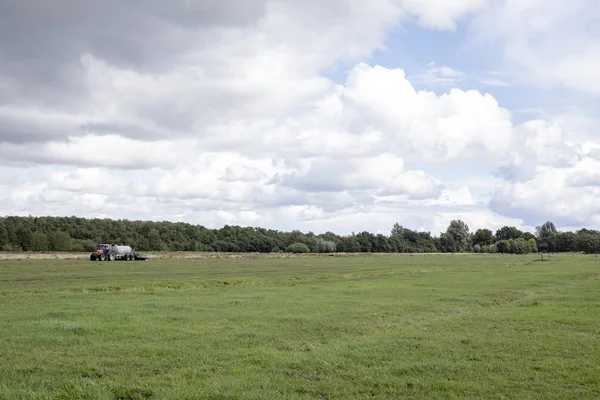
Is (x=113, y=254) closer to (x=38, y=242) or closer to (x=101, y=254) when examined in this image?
(x=101, y=254)

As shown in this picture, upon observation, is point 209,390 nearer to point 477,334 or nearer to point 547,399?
point 547,399

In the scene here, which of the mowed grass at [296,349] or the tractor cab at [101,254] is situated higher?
the tractor cab at [101,254]

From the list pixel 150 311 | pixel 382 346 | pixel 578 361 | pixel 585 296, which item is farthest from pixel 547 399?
pixel 585 296

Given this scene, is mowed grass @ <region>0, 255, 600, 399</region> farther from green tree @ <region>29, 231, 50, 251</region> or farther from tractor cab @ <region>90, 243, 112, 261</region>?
green tree @ <region>29, 231, 50, 251</region>

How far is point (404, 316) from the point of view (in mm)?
25953

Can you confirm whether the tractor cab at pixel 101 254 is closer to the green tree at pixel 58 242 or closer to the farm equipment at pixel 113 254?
the farm equipment at pixel 113 254

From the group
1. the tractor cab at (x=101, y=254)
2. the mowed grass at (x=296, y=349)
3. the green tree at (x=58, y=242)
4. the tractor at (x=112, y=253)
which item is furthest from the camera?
the green tree at (x=58, y=242)

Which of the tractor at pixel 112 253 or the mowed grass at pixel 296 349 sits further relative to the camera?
the tractor at pixel 112 253

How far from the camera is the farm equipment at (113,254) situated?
318 feet

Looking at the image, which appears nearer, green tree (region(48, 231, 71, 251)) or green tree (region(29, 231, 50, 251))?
green tree (region(29, 231, 50, 251))

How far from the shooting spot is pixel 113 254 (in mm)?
101062

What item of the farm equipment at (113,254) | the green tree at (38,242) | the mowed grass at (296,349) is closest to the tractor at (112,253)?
the farm equipment at (113,254)

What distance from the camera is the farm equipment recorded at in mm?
97062

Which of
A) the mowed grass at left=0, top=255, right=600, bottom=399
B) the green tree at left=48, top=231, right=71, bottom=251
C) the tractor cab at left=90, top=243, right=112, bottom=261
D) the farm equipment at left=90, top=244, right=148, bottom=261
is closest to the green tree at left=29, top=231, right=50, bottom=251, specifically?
the green tree at left=48, top=231, right=71, bottom=251
